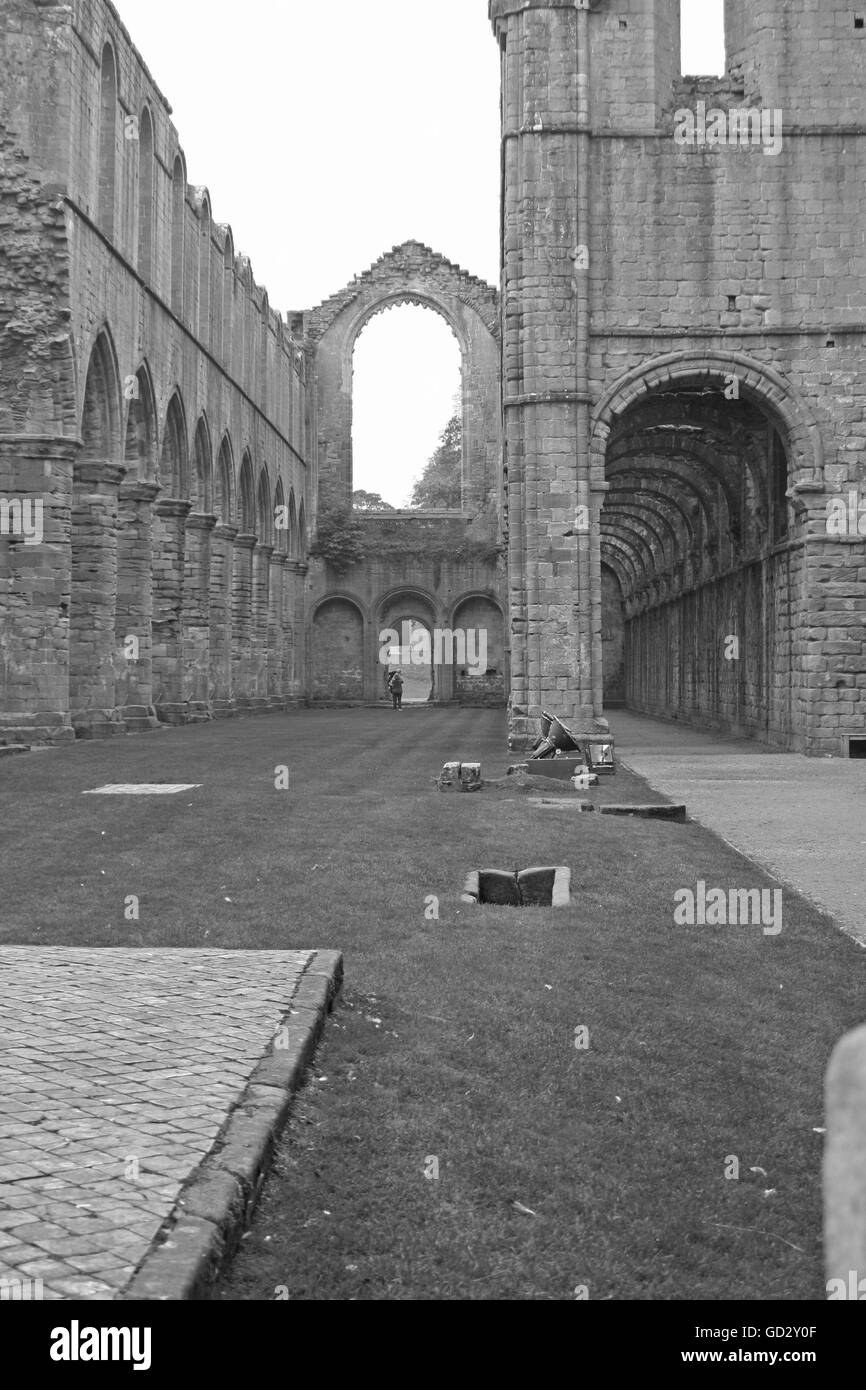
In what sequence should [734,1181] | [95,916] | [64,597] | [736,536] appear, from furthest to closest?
[736,536]
[64,597]
[95,916]
[734,1181]

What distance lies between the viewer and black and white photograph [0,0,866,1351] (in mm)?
3395

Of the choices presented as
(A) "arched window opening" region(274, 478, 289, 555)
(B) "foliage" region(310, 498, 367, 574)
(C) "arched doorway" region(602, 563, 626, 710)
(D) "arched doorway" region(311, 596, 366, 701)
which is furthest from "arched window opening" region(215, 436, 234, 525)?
(C) "arched doorway" region(602, 563, 626, 710)

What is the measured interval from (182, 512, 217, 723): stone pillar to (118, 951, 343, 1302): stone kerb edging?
26002 mm

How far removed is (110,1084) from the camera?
4152 millimetres

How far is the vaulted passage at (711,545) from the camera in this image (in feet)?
76.5

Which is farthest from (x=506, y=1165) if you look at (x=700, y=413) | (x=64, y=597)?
(x=700, y=413)

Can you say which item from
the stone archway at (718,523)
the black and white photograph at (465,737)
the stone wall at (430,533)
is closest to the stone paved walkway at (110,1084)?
the black and white photograph at (465,737)

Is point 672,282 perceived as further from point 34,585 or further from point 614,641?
point 614,641

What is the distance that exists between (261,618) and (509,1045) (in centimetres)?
3636

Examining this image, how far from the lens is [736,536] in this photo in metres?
27.6

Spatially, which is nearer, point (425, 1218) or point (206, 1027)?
point (425, 1218)

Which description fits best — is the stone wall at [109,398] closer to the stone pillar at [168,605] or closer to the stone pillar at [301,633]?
the stone pillar at [168,605]
